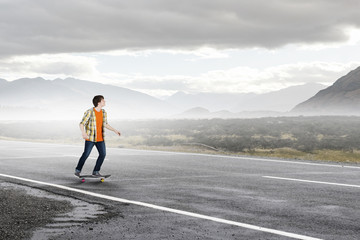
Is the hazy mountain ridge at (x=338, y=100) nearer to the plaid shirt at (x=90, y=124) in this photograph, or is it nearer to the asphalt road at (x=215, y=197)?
the asphalt road at (x=215, y=197)

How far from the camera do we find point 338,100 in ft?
595

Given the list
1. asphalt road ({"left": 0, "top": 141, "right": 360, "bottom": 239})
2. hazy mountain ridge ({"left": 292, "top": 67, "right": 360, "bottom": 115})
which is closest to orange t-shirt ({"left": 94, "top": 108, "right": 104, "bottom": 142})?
asphalt road ({"left": 0, "top": 141, "right": 360, "bottom": 239})

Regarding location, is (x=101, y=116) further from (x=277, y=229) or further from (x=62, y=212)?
(x=277, y=229)

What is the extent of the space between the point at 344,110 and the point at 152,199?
566 feet

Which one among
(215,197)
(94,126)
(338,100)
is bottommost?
(215,197)

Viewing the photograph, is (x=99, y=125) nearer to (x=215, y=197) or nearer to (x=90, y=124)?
(x=90, y=124)

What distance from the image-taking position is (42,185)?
10.1 meters

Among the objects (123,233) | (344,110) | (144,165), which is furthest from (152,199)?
(344,110)

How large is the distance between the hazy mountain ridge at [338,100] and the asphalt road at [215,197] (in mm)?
161353

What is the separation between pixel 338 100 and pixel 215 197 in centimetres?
18381

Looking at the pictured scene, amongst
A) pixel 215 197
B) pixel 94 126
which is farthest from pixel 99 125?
pixel 215 197

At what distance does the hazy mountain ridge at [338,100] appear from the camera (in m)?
172

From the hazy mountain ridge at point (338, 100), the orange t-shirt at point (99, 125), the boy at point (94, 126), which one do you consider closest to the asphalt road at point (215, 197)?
the boy at point (94, 126)

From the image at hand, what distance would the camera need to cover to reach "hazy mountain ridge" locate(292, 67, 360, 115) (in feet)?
565
